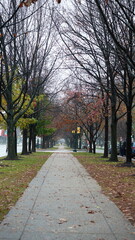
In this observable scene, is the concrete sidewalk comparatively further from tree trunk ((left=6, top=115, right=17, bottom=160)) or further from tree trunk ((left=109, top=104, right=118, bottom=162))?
tree trunk ((left=109, top=104, right=118, bottom=162))

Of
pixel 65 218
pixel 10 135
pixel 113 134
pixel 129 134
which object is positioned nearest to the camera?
pixel 65 218

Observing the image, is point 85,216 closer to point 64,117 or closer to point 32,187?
point 32,187

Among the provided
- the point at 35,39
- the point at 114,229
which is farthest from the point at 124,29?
the point at 114,229

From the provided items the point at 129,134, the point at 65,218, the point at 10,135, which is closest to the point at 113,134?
the point at 129,134

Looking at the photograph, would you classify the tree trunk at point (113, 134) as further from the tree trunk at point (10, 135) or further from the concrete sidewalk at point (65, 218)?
the concrete sidewalk at point (65, 218)

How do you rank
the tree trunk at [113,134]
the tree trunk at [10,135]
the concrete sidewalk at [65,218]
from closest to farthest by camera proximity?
the concrete sidewalk at [65,218], the tree trunk at [10,135], the tree trunk at [113,134]

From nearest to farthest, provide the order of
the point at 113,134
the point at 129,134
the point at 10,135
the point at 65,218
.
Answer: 1. the point at 65,218
2. the point at 129,134
3. the point at 10,135
4. the point at 113,134

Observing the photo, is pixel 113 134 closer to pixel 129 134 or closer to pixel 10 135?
pixel 129 134

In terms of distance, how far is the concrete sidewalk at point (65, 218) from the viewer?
557cm

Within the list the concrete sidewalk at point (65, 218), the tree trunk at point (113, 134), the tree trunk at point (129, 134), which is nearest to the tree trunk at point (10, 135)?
the tree trunk at point (113, 134)

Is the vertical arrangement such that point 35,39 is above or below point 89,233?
above

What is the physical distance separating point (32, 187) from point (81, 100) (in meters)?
29.1

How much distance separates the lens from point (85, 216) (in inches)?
272

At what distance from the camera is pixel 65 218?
6699 mm
